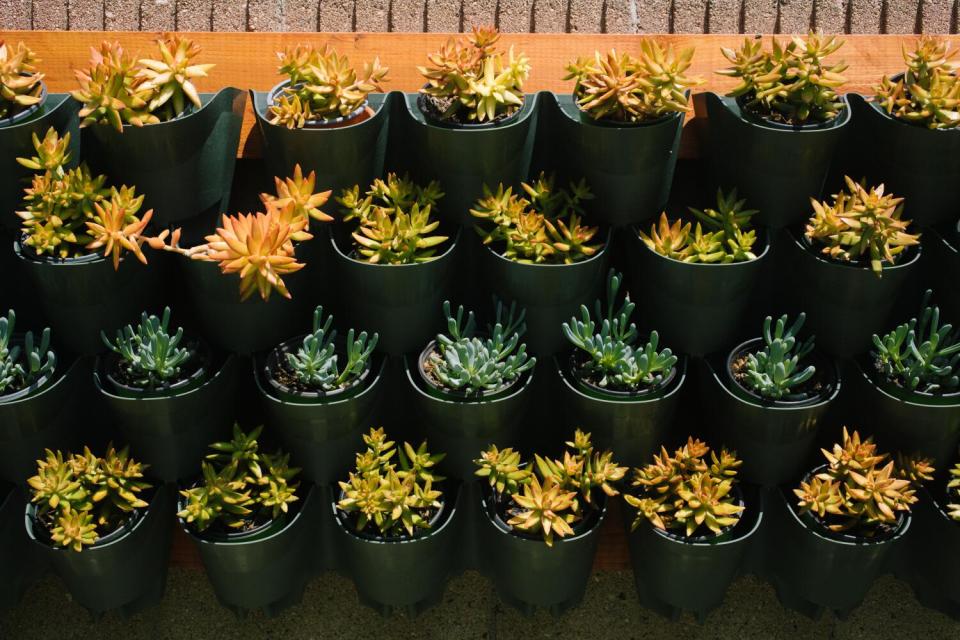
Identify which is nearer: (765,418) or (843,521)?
(765,418)

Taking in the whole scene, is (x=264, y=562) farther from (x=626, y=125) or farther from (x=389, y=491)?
(x=626, y=125)

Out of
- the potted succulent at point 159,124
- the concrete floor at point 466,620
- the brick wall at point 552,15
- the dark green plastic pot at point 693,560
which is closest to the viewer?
the potted succulent at point 159,124

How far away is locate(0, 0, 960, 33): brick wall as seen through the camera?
277cm

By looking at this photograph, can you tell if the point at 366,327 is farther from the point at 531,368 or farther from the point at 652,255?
the point at 652,255

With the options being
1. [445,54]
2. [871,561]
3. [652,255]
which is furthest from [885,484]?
[445,54]

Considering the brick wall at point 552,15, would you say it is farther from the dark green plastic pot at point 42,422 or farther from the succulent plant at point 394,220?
the dark green plastic pot at point 42,422

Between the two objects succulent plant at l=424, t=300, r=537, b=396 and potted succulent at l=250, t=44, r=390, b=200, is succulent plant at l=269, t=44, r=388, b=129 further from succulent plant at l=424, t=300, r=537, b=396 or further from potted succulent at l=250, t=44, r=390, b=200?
succulent plant at l=424, t=300, r=537, b=396

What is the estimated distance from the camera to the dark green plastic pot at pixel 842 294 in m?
2.12

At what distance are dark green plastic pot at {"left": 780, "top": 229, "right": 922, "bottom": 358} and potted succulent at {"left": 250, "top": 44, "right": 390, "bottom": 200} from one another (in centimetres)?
93

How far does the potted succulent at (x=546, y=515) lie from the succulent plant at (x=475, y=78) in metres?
0.69

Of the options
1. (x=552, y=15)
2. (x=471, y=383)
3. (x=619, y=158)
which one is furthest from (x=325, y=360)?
(x=552, y=15)

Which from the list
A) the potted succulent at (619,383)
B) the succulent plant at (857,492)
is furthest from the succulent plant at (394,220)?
the succulent plant at (857,492)

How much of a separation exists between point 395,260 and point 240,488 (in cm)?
58

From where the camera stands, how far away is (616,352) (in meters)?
2.12
